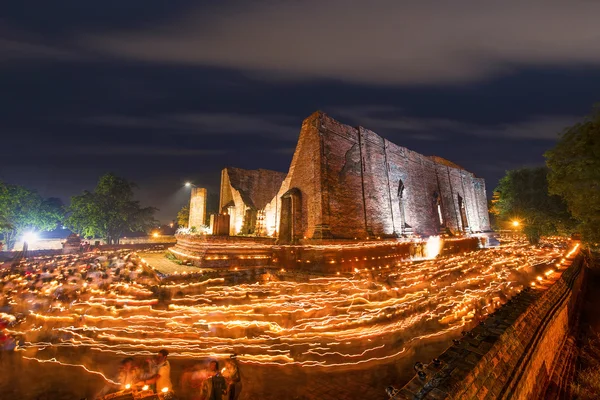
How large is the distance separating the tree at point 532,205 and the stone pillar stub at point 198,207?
33.2 metres

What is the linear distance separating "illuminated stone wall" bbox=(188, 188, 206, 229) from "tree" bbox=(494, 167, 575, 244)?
33.2 m

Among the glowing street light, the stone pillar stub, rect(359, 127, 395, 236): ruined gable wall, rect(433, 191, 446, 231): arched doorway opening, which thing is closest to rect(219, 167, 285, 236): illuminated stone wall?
the stone pillar stub

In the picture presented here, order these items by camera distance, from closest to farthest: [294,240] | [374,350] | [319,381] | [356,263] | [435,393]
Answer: [435,393]
[319,381]
[374,350]
[356,263]
[294,240]

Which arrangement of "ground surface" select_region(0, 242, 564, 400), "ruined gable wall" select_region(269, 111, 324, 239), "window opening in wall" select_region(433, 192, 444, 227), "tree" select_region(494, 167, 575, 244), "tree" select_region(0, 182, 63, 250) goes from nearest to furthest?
1. "ground surface" select_region(0, 242, 564, 400)
2. "ruined gable wall" select_region(269, 111, 324, 239)
3. "tree" select_region(494, 167, 575, 244)
4. "window opening in wall" select_region(433, 192, 444, 227)
5. "tree" select_region(0, 182, 63, 250)

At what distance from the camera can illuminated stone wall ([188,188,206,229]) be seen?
30.5m

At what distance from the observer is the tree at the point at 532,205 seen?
70.0 ft

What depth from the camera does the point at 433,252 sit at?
19.6 m

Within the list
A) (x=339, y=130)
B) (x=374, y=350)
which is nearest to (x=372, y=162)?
(x=339, y=130)

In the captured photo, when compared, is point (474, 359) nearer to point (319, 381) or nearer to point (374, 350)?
point (319, 381)

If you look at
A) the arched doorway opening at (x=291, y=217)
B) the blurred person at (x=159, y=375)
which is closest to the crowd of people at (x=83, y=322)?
the blurred person at (x=159, y=375)

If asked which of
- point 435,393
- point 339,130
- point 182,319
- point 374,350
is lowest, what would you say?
point 374,350

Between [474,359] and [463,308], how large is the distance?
20.2ft

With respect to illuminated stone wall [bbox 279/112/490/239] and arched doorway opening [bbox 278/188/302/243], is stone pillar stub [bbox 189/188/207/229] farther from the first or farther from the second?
arched doorway opening [bbox 278/188/302/243]

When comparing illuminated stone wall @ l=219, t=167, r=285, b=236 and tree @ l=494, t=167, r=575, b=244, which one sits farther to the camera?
illuminated stone wall @ l=219, t=167, r=285, b=236
